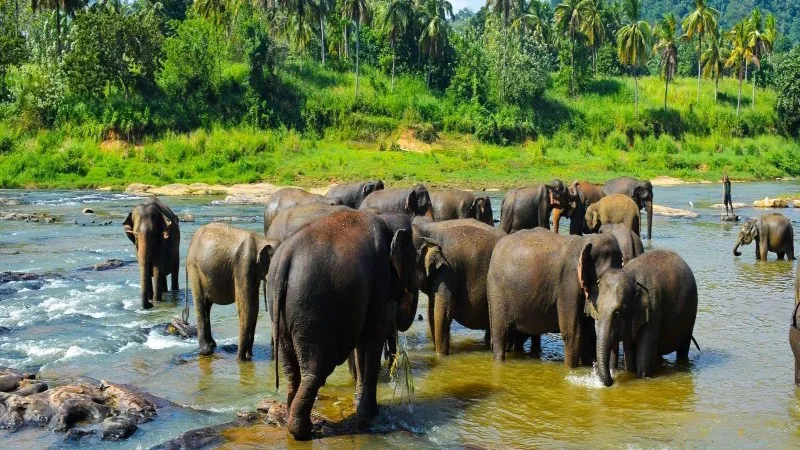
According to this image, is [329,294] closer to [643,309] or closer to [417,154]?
[643,309]

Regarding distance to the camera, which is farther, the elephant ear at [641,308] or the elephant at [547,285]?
the elephant at [547,285]

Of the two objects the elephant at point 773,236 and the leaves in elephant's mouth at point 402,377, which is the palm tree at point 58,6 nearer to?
the elephant at point 773,236

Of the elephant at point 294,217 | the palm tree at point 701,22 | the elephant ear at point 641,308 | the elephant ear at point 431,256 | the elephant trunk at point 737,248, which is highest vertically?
the palm tree at point 701,22

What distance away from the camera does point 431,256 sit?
1019 centimetres

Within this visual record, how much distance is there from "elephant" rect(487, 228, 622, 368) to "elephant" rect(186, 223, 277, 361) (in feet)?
8.63

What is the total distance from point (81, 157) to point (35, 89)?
6545 millimetres

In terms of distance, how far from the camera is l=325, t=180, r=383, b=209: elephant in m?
18.4

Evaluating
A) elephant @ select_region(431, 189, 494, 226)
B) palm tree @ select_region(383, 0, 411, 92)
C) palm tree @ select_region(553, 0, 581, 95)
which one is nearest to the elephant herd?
elephant @ select_region(431, 189, 494, 226)

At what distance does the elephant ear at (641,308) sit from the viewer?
Result: 30.3ft

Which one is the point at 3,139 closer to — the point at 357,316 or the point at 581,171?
the point at 581,171

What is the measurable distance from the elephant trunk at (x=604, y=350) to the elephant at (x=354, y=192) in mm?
9849

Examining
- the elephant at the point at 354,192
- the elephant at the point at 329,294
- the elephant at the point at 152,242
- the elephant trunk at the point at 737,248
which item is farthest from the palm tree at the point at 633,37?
the elephant at the point at 329,294

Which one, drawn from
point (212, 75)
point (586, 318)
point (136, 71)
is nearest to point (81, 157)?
point (136, 71)

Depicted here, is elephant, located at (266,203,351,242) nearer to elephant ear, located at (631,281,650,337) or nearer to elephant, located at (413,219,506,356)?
elephant, located at (413,219,506,356)
